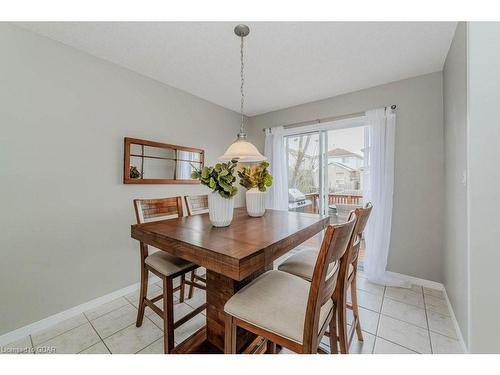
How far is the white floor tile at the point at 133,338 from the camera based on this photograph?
1492mm

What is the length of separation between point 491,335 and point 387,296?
0.97 m

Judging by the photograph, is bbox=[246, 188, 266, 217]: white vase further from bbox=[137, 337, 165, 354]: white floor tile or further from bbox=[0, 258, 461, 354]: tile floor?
bbox=[137, 337, 165, 354]: white floor tile

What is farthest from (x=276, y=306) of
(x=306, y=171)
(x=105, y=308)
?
(x=306, y=171)

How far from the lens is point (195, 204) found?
216 centimetres

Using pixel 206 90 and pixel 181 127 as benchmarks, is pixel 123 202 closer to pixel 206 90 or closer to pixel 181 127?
pixel 181 127

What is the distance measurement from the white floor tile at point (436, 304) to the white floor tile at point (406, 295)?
45 millimetres

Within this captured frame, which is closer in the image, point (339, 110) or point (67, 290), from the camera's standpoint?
point (67, 290)

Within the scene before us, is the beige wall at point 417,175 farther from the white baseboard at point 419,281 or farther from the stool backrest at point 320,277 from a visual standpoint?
the stool backrest at point 320,277

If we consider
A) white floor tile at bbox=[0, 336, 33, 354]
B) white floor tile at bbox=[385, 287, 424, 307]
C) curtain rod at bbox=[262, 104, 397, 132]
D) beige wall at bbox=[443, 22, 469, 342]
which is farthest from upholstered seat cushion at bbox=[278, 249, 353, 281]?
curtain rod at bbox=[262, 104, 397, 132]

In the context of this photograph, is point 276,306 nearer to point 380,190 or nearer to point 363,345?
point 363,345

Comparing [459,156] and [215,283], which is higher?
[459,156]

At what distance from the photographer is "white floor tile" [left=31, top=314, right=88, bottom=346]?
5.23ft
